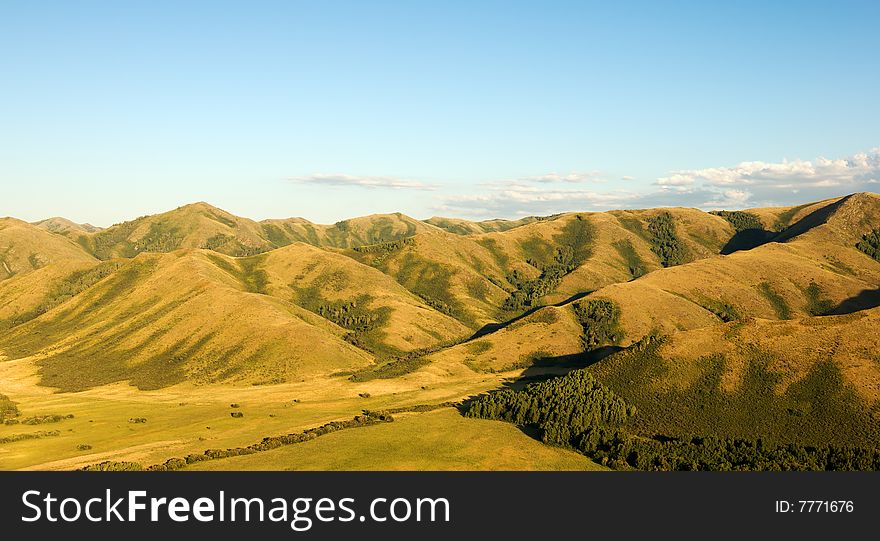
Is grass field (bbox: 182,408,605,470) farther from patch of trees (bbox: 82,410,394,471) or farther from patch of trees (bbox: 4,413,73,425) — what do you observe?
patch of trees (bbox: 4,413,73,425)

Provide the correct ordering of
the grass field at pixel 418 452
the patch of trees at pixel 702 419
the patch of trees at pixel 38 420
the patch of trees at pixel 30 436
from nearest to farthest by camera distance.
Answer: the grass field at pixel 418 452
the patch of trees at pixel 702 419
the patch of trees at pixel 30 436
the patch of trees at pixel 38 420

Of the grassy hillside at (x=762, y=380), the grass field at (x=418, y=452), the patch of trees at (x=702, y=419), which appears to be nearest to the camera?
the grass field at (x=418, y=452)

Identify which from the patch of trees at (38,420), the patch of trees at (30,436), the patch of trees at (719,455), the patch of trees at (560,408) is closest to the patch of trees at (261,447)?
the patch of trees at (560,408)

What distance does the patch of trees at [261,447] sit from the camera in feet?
403

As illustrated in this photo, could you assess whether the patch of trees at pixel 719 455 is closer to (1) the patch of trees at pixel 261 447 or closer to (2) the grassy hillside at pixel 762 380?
(2) the grassy hillside at pixel 762 380

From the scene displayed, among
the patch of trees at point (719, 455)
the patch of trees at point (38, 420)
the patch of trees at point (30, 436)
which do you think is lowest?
the patch of trees at point (38, 420)

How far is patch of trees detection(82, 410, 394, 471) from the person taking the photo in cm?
12283

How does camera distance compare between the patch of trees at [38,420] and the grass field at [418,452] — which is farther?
the patch of trees at [38,420]

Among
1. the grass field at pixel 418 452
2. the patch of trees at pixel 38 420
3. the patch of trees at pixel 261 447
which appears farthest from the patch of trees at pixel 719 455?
the patch of trees at pixel 38 420

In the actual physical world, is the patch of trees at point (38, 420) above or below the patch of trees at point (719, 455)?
below

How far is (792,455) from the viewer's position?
12550 centimetres
